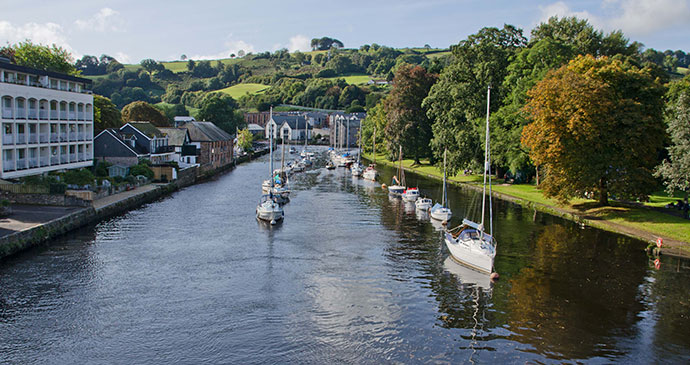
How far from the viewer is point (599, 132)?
49.7 m

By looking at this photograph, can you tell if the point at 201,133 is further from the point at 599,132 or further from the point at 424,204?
the point at 599,132

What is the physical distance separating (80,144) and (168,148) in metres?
20.1

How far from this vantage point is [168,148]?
85.2 m

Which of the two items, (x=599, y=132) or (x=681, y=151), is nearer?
(x=681, y=151)

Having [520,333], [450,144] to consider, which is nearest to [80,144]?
[450,144]

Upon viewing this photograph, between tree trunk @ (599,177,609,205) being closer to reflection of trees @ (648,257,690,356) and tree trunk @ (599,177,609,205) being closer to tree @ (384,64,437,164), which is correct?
reflection of trees @ (648,257,690,356)

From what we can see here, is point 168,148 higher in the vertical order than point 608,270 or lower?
higher

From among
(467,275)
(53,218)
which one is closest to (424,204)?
(467,275)

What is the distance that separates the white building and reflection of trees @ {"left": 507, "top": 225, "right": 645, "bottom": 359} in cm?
4653

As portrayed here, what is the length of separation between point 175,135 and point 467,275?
2643 inches

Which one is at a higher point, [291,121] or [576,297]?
[291,121]

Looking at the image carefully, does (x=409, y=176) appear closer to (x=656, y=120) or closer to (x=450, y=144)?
(x=450, y=144)

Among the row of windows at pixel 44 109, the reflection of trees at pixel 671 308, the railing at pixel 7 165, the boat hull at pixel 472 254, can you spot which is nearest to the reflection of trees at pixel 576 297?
the reflection of trees at pixel 671 308

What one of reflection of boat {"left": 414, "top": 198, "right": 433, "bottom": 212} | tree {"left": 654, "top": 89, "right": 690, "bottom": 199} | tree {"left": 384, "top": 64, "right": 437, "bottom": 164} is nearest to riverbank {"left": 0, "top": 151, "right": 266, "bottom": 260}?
reflection of boat {"left": 414, "top": 198, "right": 433, "bottom": 212}
